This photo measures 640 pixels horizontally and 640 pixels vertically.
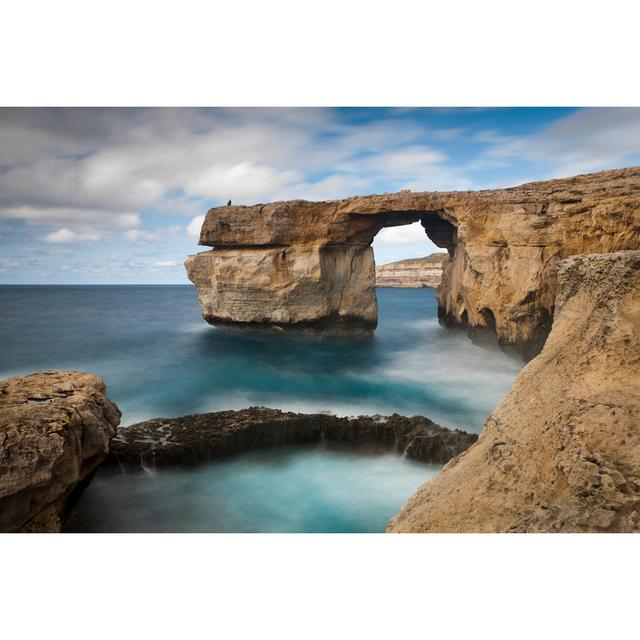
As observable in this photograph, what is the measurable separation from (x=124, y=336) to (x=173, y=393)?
12.9ft

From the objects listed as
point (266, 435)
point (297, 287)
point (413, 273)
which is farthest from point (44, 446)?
point (413, 273)

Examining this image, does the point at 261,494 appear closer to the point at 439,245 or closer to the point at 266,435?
the point at 266,435

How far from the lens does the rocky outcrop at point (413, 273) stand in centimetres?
4603

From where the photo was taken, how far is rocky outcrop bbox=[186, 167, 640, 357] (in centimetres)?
834

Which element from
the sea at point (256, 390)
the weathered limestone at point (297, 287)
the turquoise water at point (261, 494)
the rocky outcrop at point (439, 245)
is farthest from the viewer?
the weathered limestone at point (297, 287)

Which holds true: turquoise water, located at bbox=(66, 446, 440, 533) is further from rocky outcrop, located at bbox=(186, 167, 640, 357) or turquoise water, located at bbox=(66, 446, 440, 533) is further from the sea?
rocky outcrop, located at bbox=(186, 167, 640, 357)

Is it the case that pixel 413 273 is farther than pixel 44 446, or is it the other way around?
pixel 413 273

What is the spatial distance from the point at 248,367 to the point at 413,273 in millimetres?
39745

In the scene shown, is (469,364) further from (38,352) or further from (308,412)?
(38,352)

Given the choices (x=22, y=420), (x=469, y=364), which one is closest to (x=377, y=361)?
(x=469, y=364)

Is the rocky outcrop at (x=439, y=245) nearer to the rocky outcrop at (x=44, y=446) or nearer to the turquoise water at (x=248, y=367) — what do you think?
the turquoise water at (x=248, y=367)

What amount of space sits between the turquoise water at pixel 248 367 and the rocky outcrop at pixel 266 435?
2.43 ft

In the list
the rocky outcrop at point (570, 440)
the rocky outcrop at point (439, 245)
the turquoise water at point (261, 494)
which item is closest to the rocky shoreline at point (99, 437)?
the turquoise water at point (261, 494)

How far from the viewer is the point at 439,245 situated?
16062 mm
